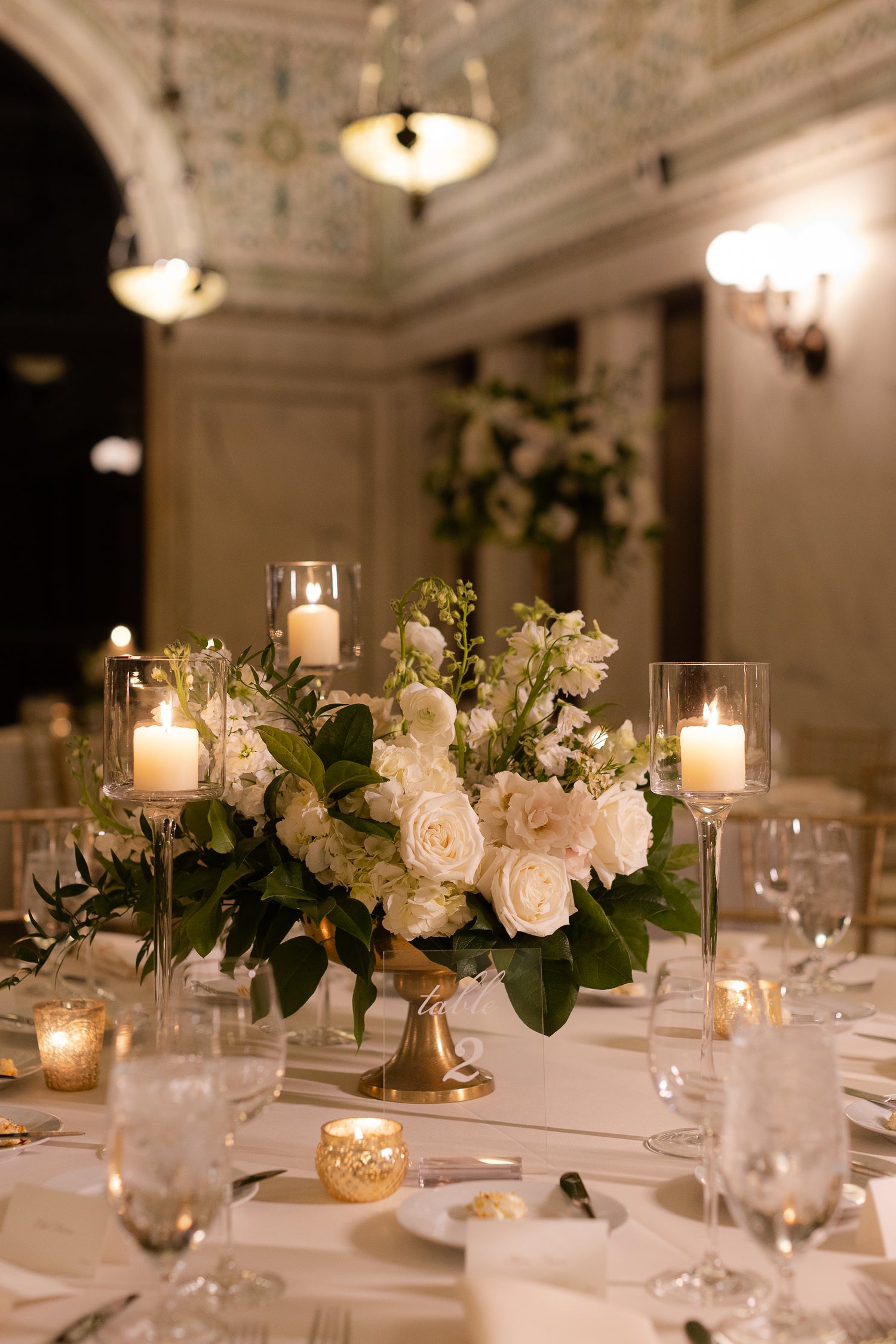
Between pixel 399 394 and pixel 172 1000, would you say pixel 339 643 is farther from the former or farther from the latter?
pixel 399 394

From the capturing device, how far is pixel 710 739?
1492 millimetres

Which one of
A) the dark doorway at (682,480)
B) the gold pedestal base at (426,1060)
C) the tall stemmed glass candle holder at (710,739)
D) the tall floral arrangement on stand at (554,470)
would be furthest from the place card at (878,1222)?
the dark doorway at (682,480)

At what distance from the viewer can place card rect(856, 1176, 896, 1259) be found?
1.15 m

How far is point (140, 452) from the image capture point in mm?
9023

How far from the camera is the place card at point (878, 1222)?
3.76 ft

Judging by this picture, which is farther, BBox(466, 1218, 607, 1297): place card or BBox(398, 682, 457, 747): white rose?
BBox(398, 682, 457, 747): white rose

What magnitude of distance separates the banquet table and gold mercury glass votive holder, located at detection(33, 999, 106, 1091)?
0.07 feet

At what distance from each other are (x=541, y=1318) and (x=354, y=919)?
527 millimetres

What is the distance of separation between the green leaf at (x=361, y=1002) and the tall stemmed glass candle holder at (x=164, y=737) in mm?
192

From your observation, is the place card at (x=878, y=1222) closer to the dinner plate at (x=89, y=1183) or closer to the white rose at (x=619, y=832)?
the white rose at (x=619, y=832)

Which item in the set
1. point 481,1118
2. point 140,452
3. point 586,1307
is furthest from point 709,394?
point 586,1307

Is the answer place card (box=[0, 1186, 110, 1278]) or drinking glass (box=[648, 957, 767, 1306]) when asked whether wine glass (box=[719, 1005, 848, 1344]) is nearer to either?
drinking glass (box=[648, 957, 767, 1306])

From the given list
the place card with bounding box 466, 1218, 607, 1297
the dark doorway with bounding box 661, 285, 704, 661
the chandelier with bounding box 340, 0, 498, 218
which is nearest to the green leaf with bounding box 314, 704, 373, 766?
the place card with bounding box 466, 1218, 607, 1297

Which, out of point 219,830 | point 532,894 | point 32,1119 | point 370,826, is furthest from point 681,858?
point 32,1119
